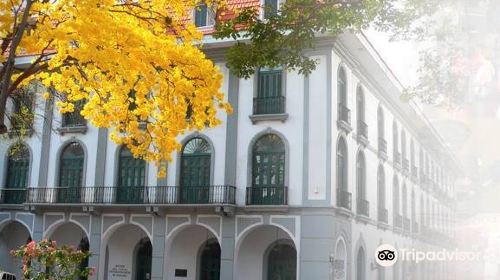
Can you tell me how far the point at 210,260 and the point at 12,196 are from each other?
8999 millimetres

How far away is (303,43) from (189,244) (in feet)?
52.8

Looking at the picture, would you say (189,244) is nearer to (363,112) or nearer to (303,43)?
(363,112)

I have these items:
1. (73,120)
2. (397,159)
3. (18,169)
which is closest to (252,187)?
(73,120)

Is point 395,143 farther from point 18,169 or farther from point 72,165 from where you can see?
point 18,169

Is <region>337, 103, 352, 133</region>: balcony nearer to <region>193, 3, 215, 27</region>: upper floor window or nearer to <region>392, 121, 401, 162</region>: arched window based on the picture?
<region>392, 121, 401, 162</region>: arched window

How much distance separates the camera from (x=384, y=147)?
28562 millimetres

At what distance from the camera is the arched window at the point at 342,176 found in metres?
23.6

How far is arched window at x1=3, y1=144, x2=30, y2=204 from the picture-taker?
92.7ft

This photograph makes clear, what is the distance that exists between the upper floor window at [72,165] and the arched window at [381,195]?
11864mm

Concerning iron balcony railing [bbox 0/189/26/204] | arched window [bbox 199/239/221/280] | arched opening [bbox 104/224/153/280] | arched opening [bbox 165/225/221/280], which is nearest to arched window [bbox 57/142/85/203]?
iron balcony railing [bbox 0/189/26/204]

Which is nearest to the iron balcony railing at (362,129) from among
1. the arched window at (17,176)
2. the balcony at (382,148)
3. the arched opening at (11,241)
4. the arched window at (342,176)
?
the arched window at (342,176)

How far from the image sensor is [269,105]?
2403cm

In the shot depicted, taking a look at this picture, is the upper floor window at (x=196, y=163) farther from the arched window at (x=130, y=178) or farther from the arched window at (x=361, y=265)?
the arched window at (x=361, y=265)

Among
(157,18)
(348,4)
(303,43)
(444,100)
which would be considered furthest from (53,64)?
(444,100)
